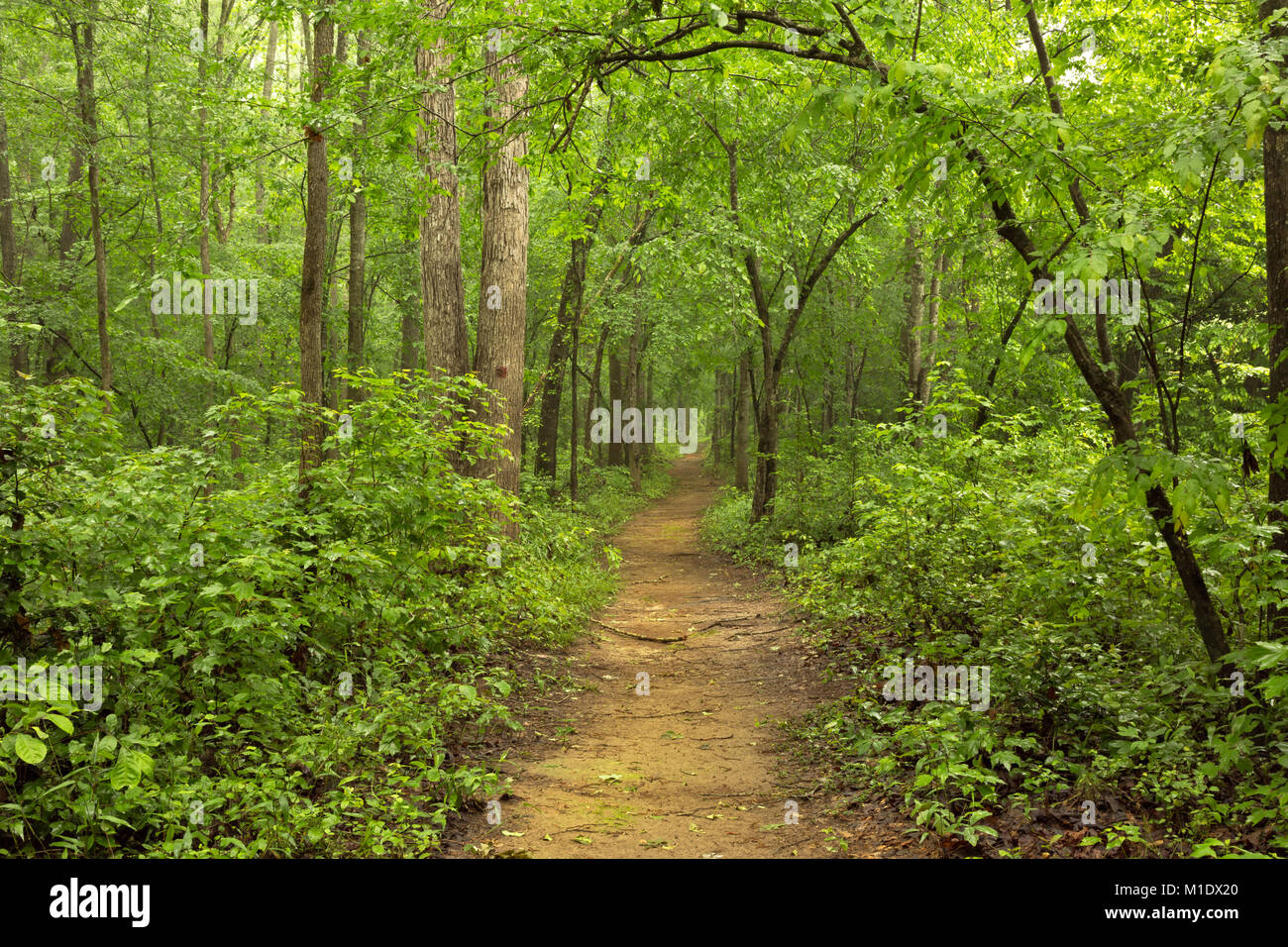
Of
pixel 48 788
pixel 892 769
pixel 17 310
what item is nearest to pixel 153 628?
pixel 48 788

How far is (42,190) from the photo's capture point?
1859 cm

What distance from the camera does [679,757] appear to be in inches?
240

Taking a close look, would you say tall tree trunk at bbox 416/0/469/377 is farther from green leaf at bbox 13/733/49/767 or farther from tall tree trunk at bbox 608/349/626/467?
tall tree trunk at bbox 608/349/626/467

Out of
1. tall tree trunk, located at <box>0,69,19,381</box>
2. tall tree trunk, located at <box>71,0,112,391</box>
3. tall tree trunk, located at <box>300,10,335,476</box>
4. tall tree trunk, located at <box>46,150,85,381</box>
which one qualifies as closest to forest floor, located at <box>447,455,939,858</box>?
tall tree trunk, located at <box>300,10,335,476</box>

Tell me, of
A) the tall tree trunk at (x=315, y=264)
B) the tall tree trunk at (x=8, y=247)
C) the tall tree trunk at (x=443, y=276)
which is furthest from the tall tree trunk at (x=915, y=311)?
the tall tree trunk at (x=8, y=247)

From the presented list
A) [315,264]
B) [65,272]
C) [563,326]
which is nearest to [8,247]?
[65,272]

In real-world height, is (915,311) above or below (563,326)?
above

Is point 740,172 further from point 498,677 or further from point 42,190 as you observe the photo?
point 42,190

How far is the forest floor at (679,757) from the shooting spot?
456 centimetres

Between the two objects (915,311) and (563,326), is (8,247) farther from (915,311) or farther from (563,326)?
(915,311)

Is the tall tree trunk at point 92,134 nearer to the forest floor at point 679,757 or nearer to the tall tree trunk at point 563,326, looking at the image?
the tall tree trunk at point 563,326

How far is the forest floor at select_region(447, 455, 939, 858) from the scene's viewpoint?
4562mm

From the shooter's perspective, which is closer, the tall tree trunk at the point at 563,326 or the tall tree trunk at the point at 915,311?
the tall tree trunk at the point at 915,311
